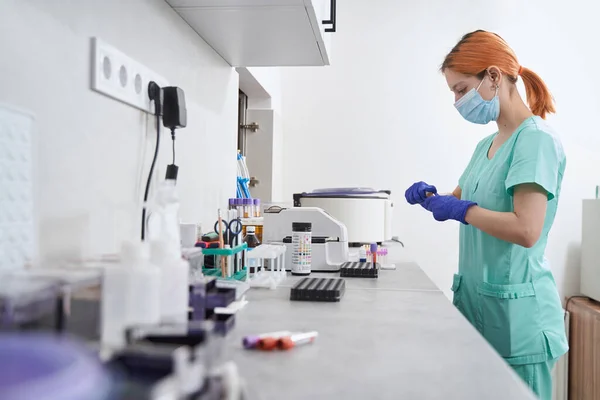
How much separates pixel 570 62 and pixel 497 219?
2.07m

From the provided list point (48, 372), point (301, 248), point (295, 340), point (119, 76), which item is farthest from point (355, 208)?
point (48, 372)

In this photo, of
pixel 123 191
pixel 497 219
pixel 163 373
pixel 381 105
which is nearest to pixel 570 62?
pixel 381 105

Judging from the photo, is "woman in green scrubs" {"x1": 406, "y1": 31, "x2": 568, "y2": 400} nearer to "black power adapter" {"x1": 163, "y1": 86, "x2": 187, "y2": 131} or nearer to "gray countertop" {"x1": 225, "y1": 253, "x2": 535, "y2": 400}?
"gray countertop" {"x1": 225, "y1": 253, "x2": 535, "y2": 400}

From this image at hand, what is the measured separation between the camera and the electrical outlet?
36.1 inches

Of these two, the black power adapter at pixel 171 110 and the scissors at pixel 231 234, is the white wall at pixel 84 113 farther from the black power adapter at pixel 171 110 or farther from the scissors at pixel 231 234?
the scissors at pixel 231 234

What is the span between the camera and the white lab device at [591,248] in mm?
2561

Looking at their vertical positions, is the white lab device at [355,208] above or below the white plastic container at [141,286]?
above

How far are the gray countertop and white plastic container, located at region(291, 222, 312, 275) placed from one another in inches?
13.9

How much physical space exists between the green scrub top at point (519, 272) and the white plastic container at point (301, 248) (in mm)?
476

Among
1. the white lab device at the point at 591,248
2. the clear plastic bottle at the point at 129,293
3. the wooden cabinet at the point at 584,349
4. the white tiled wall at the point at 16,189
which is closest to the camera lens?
the clear plastic bottle at the point at 129,293

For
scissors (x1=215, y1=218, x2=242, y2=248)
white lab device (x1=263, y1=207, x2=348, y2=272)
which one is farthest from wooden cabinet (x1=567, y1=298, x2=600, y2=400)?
scissors (x1=215, y1=218, x2=242, y2=248)

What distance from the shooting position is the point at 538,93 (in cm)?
154

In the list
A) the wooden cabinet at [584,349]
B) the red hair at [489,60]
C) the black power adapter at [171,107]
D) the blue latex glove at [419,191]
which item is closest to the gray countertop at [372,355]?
the black power adapter at [171,107]

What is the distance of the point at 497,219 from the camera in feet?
4.26
